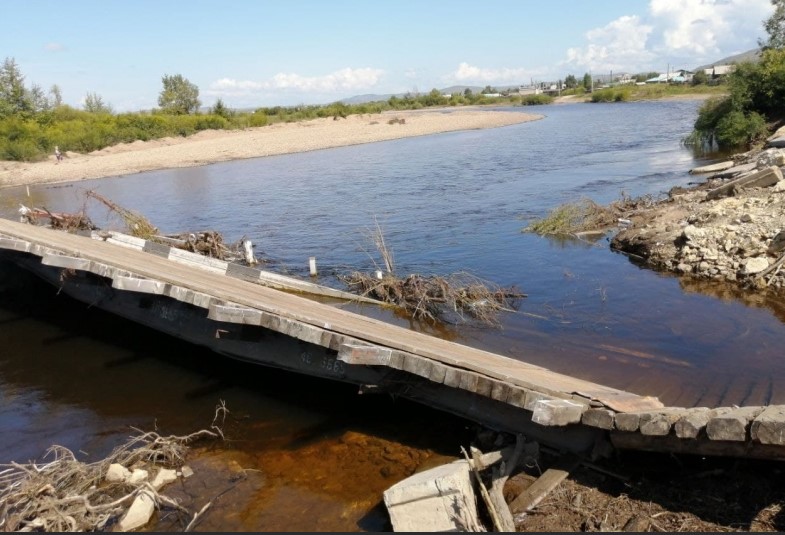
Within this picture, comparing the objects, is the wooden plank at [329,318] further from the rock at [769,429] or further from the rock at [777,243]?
the rock at [777,243]

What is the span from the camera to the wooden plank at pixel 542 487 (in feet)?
17.7

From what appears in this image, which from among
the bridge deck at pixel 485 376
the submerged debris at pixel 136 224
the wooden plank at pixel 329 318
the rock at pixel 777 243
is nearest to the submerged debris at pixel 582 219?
the rock at pixel 777 243

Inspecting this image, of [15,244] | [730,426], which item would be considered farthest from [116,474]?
[15,244]

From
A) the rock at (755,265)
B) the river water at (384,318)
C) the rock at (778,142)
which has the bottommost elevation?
the river water at (384,318)

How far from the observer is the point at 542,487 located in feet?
18.1

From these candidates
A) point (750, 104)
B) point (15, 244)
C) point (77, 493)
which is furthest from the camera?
point (750, 104)

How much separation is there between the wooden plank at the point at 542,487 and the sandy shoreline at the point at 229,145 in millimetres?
39999

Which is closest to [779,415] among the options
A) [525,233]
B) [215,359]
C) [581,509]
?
[581,509]

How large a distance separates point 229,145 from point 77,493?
49.8 m

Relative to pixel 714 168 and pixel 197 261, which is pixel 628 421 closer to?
pixel 197 261

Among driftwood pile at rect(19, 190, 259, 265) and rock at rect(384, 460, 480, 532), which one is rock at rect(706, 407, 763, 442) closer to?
rock at rect(384, 460, 480, 532)

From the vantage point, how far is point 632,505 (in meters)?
5.10

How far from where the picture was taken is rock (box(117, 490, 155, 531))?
5.78 metres

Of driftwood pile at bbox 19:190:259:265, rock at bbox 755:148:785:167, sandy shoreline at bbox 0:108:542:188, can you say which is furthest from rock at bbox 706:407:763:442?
sandy shoreline at bbox 0:108:542:188
